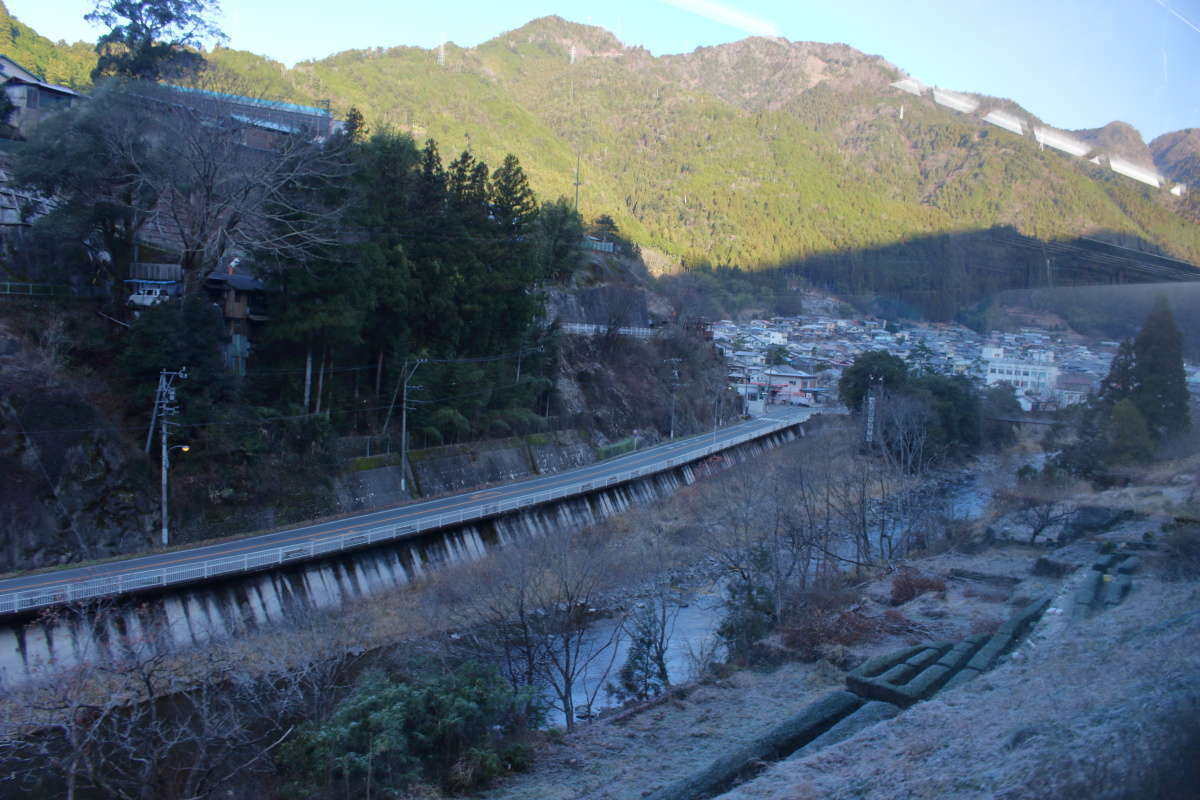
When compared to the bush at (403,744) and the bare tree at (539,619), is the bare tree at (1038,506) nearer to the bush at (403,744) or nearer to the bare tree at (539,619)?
the bare tree at (539,619)

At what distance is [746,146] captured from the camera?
370ft

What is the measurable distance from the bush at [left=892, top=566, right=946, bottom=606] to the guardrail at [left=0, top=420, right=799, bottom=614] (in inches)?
450

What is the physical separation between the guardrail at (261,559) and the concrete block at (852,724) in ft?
40.9

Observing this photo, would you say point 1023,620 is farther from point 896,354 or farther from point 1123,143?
point 896,354

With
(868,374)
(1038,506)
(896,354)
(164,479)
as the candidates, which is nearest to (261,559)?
(164,479)

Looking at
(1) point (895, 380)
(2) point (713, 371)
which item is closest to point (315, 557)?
(1) point (895, 380)

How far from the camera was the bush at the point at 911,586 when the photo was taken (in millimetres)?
14523

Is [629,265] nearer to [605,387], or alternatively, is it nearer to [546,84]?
[605,387]

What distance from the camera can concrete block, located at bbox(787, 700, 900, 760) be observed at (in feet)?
24.0

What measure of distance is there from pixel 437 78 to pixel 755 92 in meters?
77.8

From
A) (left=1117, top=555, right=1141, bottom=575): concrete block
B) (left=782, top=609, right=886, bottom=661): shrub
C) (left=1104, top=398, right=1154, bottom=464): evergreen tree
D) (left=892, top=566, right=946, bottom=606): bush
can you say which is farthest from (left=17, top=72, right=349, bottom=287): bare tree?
(left=1104, top=398, right=1154, bottom=464): evergreen tree

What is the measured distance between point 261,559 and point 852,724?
1299 cm

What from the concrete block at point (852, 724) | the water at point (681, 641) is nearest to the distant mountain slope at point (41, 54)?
the water at point (681, 641)

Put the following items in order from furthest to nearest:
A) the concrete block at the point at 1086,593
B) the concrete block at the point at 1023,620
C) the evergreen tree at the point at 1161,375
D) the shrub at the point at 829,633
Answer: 1. the evergreen tree at the point at 1161,375
2. the shrub at the point at 829,633
3. the concrete block at the point at 1086,593
4. the concrete block at the point at 1023,620
